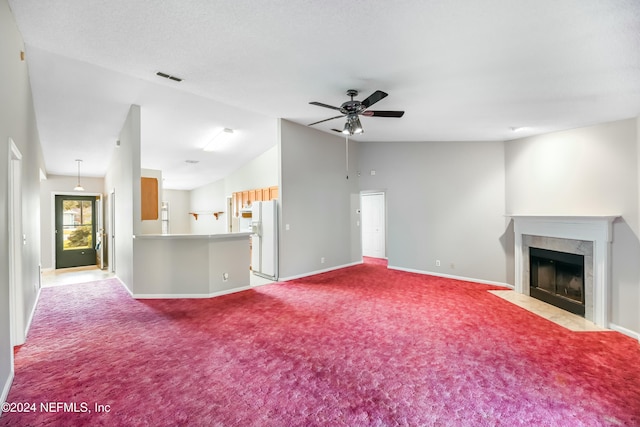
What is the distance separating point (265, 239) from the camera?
19.4 ft

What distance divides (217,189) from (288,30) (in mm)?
8445

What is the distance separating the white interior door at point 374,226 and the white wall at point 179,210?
23.7 feet

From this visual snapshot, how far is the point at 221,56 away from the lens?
3.07m

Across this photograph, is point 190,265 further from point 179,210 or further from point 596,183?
point 179,210

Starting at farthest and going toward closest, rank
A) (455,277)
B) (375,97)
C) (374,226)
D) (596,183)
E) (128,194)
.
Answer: (374,226) → (455,277) → (128,194) → (596,183) → (375,97)

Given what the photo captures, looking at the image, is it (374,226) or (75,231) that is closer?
(75,231)

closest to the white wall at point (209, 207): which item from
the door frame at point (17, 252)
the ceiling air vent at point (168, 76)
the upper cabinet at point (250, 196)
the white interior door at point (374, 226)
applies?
the upper cabinet at point (250, 196)

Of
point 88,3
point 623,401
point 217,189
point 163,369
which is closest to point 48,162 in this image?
point 217,189

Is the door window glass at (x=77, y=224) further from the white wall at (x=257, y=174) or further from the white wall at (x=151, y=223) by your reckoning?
the white wall at (x=257, y=174)

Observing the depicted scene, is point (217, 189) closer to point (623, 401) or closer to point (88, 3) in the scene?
point (88, 3)

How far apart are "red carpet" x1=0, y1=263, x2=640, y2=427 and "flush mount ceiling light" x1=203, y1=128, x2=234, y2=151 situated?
3.45 m

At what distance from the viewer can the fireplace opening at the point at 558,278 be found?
13.4 feet

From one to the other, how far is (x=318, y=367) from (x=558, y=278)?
Result: 411 centimetres

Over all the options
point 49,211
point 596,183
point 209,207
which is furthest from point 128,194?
point 596,183
